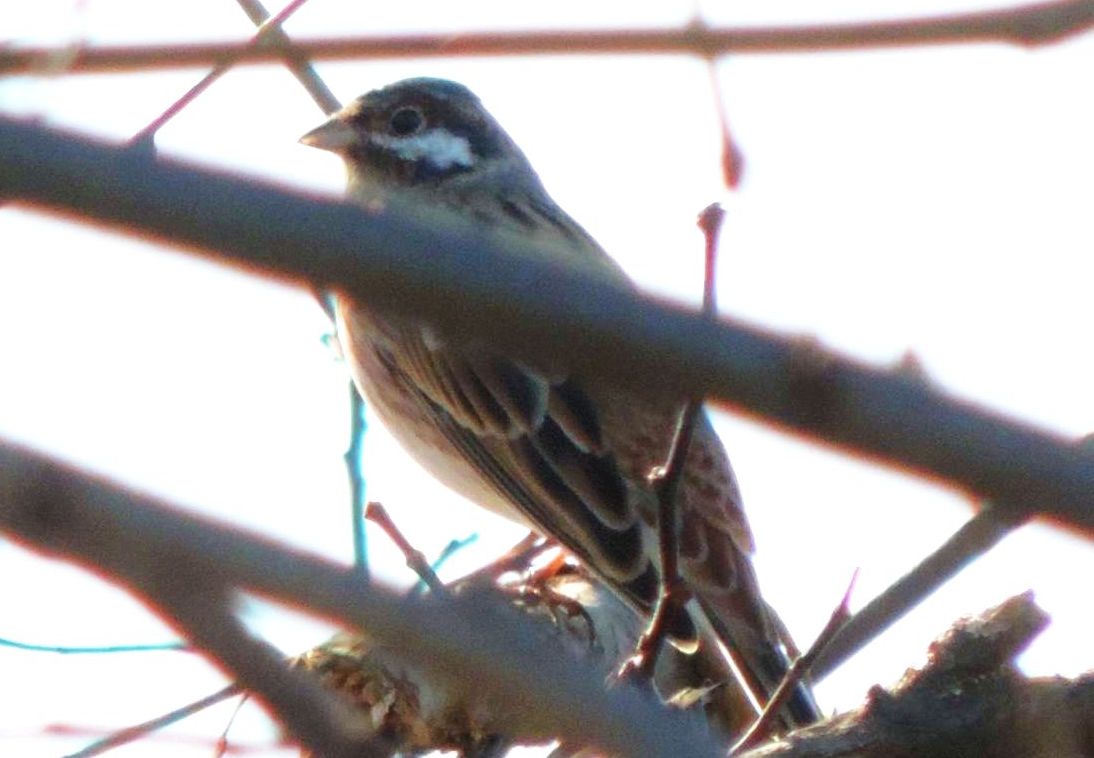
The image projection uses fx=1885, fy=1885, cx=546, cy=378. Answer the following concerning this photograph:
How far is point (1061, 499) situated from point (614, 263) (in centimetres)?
672

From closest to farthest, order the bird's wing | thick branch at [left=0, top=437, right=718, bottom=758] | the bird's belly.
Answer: thick branch at [left=0, top=437, right=718, bottom=758]
the bird's wing
the bird's belly

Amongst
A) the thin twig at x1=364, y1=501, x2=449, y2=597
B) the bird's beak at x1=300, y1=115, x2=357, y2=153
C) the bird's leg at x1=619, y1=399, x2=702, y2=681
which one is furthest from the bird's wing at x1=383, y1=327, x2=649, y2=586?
the bird's leg at x1=619, y1=399, x2=702, y2=681

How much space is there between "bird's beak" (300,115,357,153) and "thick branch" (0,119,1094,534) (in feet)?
21.5

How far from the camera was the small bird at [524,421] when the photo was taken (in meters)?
6.23

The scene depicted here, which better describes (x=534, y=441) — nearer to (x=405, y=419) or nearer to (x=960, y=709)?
(x=405, y=419)

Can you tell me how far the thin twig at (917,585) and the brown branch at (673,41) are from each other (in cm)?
188

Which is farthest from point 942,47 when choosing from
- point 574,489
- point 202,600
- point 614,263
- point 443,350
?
point 614,263

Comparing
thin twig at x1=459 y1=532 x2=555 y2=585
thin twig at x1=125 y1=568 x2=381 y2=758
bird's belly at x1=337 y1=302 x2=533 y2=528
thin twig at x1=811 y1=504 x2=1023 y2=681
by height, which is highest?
bird's belly at x1=337 y1=302 x2=533 y2=528

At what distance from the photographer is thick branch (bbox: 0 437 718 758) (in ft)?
4.65

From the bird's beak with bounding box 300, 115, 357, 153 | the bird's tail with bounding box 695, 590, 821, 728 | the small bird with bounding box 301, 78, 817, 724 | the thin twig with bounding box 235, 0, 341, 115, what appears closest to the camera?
the thin twig with bounding box 235, 0, 341, 115

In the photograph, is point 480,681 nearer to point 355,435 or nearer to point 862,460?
point 862,460

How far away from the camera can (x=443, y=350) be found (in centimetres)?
757

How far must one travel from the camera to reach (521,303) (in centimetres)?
146

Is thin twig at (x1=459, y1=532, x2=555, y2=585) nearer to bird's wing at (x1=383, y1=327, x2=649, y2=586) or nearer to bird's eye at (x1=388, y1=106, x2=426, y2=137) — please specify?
bird's wing at (x1=383, y1=327, x2=649, y2=586)
